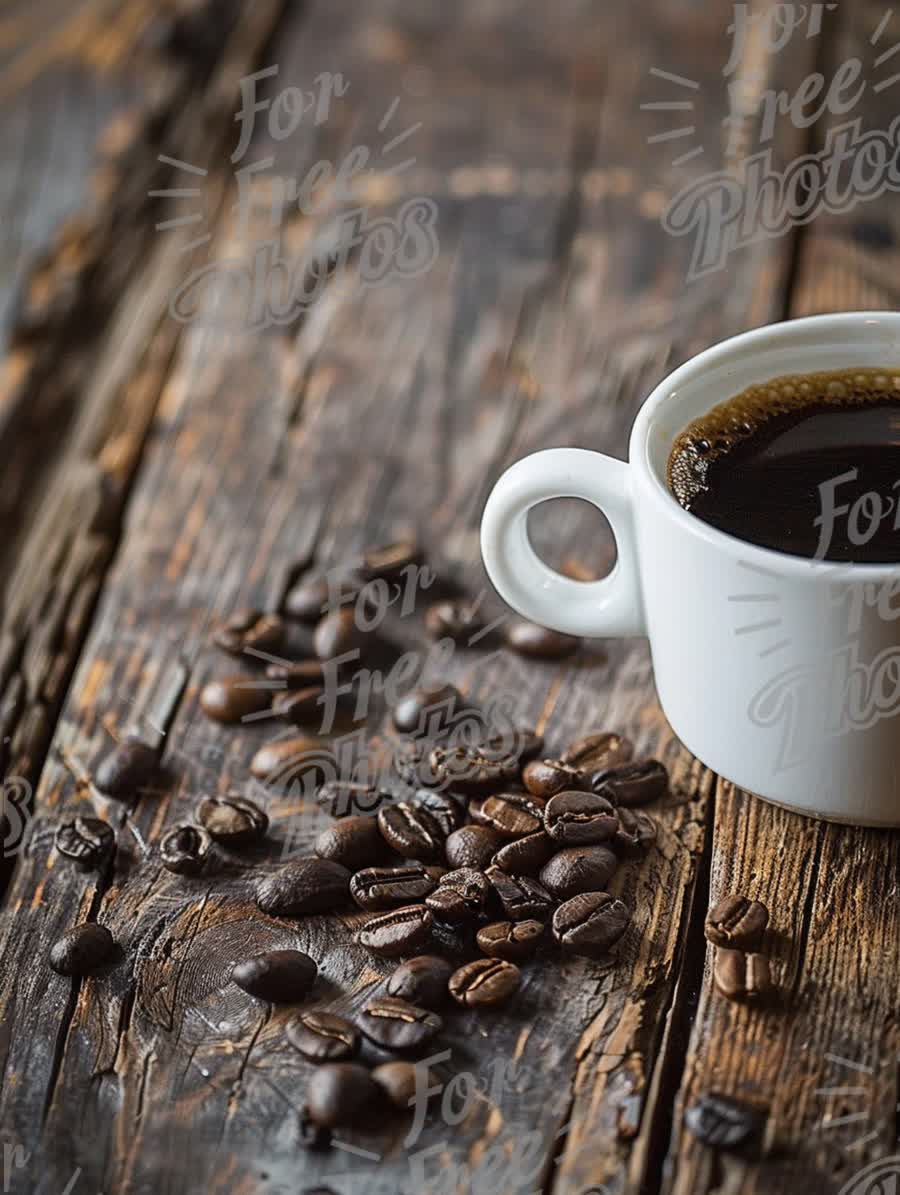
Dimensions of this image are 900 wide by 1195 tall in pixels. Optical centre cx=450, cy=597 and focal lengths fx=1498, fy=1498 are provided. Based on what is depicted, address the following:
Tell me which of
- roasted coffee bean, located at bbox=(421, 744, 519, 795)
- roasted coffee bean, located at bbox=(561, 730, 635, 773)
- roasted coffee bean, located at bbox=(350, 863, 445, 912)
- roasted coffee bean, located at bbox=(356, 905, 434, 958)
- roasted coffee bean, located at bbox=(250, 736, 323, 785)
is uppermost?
roasted coffee bean, located at bbox=(561, 730, 635, 773)

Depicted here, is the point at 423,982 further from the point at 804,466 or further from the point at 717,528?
the point at 804,466

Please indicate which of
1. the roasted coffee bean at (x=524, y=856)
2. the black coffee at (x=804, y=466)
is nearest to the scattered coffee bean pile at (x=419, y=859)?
the roasted coffee bean at (x=524, y=856)

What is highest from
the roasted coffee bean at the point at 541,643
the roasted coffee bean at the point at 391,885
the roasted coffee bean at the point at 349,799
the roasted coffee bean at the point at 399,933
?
the roasted coffee bean at the point at 541,643

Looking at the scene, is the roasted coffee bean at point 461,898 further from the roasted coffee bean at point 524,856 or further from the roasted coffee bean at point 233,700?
the roasted coffee bean at point 233,700

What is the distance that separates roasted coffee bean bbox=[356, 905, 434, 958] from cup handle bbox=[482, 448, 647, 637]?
280 mm

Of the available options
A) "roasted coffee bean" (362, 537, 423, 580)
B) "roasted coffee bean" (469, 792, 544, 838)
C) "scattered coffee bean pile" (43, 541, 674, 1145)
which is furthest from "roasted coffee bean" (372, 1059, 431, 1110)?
"roasted coffee bean" (362, 537, 423, 580)

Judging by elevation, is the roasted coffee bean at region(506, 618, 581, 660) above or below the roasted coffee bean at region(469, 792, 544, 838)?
above

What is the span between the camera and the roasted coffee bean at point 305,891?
3.86 feet

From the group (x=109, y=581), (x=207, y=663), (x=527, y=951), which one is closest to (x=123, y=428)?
(x=109, y=581)

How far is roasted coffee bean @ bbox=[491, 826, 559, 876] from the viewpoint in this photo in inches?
45.9

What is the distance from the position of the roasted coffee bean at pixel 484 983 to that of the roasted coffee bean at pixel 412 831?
12cm

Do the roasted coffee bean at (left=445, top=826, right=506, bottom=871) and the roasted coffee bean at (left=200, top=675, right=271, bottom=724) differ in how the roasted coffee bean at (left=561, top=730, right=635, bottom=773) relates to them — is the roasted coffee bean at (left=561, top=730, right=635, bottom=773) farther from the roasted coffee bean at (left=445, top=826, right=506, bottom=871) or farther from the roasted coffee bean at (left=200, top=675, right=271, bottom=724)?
the roasted coffee bean at (left=200, top=675, right=271, bottom=724)

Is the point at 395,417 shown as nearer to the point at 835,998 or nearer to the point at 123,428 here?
the point at 123,428

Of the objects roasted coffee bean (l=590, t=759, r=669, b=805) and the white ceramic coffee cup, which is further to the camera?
roasted coffee bean (l=590, t=759, r=669, b=805)
